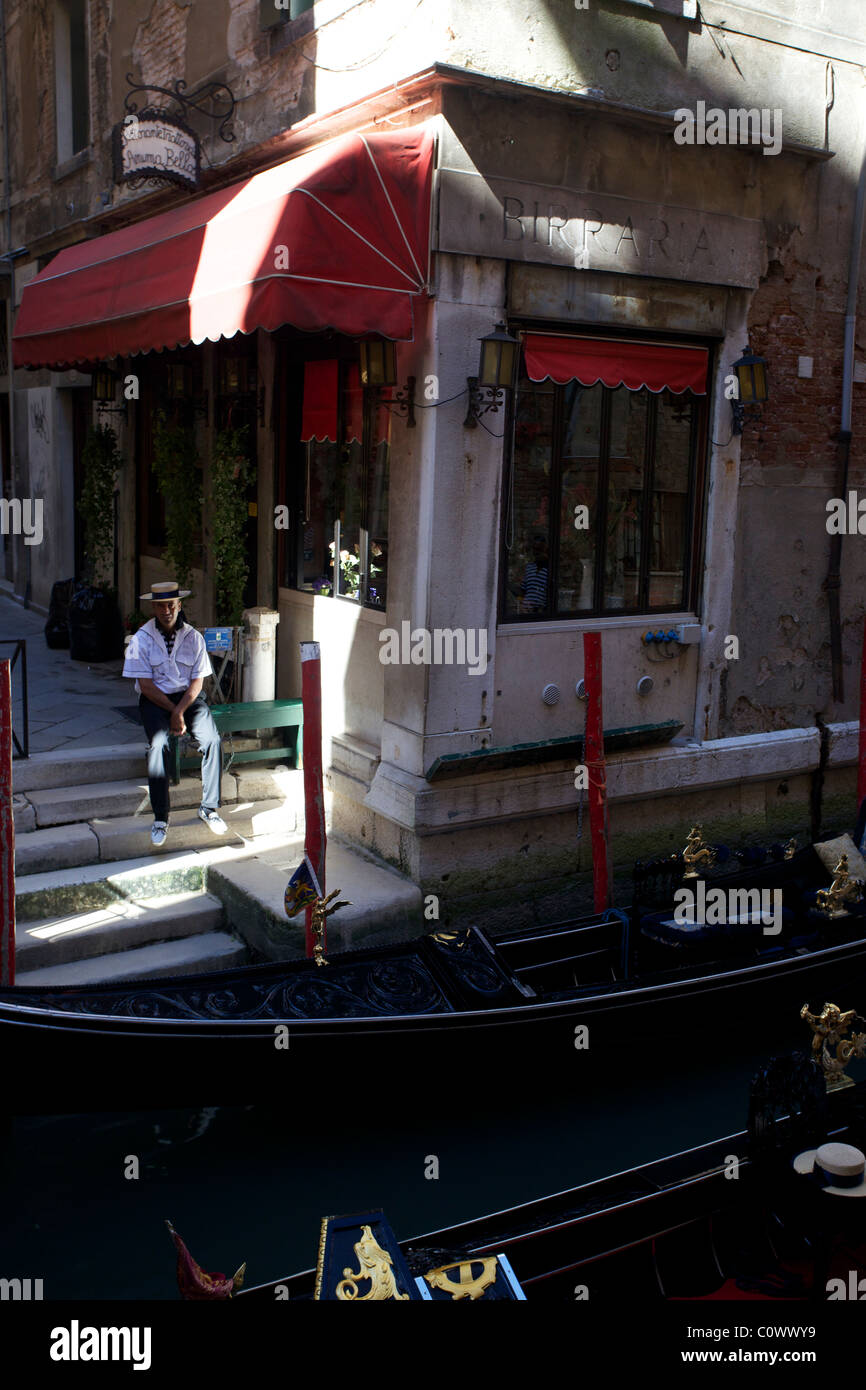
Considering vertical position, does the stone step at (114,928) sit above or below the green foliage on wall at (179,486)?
below

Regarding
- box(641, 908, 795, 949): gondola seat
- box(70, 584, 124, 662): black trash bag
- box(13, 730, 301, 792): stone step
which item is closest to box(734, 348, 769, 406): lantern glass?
box(641, 908, 795, 949): gondola seat

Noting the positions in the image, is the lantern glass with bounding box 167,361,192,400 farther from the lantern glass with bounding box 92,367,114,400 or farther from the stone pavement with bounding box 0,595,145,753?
the stone pavement with bounding box 0,595,145,753

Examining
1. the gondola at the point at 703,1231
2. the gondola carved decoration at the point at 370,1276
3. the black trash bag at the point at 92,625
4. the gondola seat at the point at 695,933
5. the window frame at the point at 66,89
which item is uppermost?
the window frame at the point at 66,89

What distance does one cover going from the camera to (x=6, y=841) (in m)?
5.00

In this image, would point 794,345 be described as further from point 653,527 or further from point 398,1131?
point 398,1131

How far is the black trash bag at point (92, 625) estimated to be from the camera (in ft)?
31.2

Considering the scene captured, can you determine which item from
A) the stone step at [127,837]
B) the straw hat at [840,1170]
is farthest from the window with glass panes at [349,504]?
the straw hat at [840,1170]

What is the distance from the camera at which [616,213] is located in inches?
252

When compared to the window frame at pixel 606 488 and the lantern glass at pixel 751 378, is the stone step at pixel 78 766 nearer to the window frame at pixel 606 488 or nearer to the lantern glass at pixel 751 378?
the window frame at pixel 606 488

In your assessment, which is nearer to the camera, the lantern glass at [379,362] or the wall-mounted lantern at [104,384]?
the lantern glass at [379,362]

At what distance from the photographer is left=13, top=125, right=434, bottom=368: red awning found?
17.3 feet

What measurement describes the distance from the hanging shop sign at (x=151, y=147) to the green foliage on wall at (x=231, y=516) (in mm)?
1631
